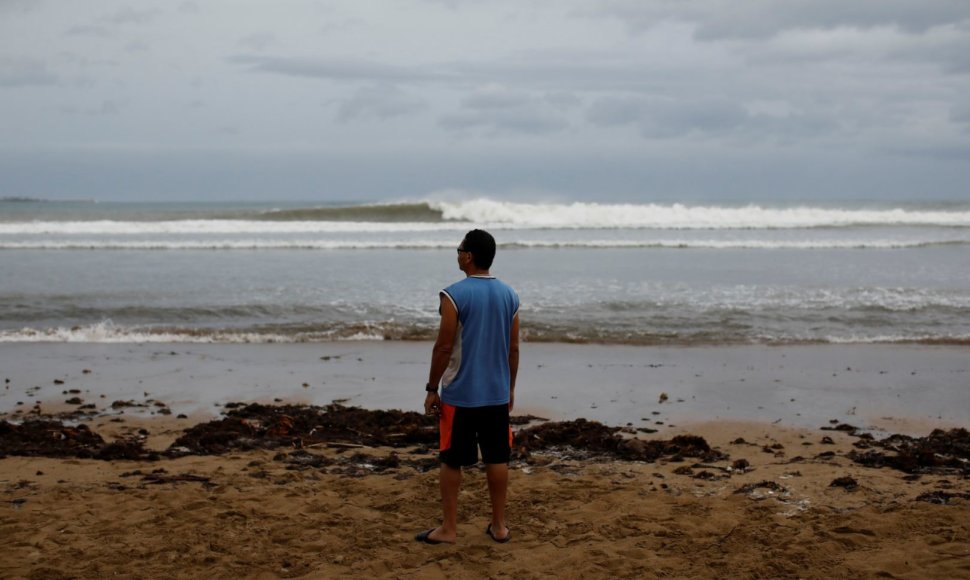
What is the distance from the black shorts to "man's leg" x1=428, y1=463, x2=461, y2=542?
0.22 feet

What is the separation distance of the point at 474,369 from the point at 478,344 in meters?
0.14

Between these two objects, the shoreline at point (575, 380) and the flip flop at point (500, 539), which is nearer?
the flip flop at point (500, 539)

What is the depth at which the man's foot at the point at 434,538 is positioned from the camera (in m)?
4.88

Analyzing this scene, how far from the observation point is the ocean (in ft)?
43.7

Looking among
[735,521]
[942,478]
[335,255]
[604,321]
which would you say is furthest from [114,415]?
[335,255]

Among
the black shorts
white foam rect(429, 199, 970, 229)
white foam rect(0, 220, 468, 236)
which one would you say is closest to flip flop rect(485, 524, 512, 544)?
the black shorts

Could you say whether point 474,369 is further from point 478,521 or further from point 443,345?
point 478,521

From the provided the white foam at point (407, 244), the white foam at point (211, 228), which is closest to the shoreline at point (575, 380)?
the white foam at point (407, 244)

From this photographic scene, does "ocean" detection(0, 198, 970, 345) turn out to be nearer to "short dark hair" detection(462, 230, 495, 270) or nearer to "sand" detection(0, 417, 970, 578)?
"sand" detection(0, 417, 970, 578)

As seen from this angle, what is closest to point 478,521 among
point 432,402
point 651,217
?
point 432,402

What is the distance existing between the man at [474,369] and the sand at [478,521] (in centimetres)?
43

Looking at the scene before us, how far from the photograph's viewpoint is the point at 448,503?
16.0ft

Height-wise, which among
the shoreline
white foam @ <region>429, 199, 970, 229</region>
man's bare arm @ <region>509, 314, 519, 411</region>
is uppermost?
white foam @ <region>429, 199, 970, 229</region>

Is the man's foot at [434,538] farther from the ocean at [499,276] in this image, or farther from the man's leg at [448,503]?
the ocean at [499,276]
